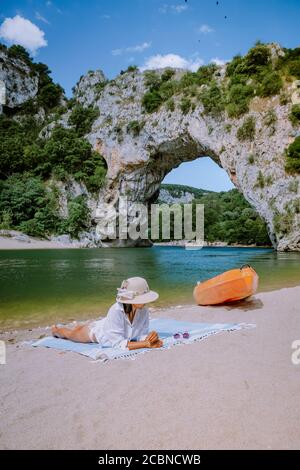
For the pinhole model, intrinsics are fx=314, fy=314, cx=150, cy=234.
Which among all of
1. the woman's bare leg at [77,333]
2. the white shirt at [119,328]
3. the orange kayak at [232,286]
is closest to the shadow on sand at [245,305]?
the orange kayak at [232,286]

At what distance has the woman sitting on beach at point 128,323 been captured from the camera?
336cm

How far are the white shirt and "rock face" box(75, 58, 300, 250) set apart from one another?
909 inches

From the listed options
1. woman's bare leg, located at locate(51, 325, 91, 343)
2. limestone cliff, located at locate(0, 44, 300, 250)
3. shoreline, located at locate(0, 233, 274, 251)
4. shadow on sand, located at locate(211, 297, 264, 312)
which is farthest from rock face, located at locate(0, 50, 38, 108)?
woman's bare leg, located at locate(51, 325, 91, 343)

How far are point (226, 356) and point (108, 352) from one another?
1.23 metres

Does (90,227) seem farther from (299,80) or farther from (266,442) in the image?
(266,442)

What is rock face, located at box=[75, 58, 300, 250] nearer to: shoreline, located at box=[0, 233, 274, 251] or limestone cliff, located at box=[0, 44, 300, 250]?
limestone cliff, located at box=[0, 44, 300, 250]

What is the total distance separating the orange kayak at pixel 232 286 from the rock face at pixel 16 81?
53.7 metres

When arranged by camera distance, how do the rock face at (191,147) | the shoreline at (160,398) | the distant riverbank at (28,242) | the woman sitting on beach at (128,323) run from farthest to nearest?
the distant riverbank at (28,242) → the rock face at (191,147) → the woman sitting on beach at (128,323) → the shoreline at (160,398)

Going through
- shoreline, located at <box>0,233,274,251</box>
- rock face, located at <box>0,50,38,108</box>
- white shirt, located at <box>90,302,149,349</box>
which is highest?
rock face, located at <box>0,50,38,108</box>

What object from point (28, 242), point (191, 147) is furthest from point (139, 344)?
point (191, 147)

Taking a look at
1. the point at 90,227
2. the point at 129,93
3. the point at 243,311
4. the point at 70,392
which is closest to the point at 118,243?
the point at 90,227

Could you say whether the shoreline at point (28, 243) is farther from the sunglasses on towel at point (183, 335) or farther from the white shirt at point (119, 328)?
the sunglasses on towel at point (183, 335)

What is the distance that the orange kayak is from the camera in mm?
6023

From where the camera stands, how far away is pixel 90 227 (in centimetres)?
3819
